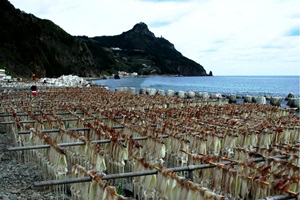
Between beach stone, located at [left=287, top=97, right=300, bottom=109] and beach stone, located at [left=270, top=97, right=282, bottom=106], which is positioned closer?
beach stone, located at [left=287, top=97, right=300, bottom=109]

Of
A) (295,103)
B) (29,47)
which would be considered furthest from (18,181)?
(29,47)

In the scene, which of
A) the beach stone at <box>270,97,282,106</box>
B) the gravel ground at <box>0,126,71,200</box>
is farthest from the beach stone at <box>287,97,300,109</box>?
the gravel ground at <box>0,126,71,200</box>

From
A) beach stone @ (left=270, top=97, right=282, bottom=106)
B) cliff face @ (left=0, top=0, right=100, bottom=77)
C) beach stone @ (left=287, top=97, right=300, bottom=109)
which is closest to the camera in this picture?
beach stone @ (left=287, top=97, right=300, bottom=109)

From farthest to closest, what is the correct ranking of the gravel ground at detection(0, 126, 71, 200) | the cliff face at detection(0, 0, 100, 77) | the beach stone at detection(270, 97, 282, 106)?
1. the cliff face at detection(0, 0, 100, 77)
2. the beach stone at detection(270, 97, 282, 106)
3. the gravel ground at detection(0, 126, 71, 200)

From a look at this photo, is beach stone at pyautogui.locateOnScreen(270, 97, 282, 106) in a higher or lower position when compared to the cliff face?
lower

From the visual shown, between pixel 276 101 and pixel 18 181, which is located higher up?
pixel 276 101

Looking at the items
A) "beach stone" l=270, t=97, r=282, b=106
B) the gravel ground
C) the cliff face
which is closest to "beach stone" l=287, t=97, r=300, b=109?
"beach stone" l=270, t=97, r=282, b=106

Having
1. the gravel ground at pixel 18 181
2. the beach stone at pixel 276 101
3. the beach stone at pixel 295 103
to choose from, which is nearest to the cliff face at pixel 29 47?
the beach stone at pixel 276 101

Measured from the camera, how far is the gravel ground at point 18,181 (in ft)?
23.7

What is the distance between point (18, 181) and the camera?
8070mm

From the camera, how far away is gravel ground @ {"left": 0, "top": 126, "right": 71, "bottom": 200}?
723cm

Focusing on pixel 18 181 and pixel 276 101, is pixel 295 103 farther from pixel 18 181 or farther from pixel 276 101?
pixel 18 181

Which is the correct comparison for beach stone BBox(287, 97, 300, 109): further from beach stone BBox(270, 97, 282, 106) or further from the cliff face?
the cliff face

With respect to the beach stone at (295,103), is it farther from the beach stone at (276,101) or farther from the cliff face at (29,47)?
the cliff face at (29,47)
